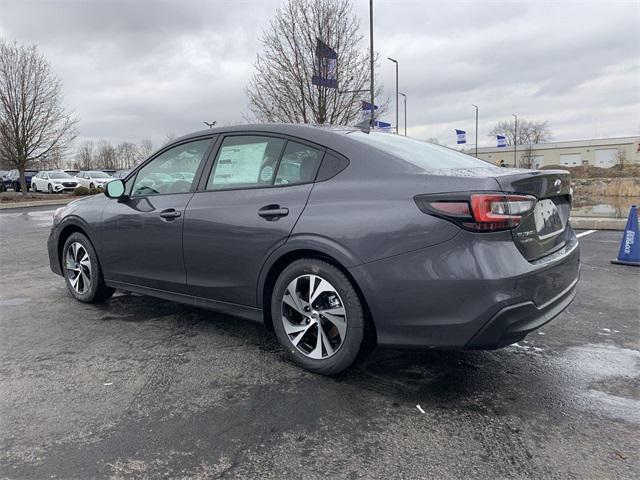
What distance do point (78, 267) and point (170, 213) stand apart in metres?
1.69

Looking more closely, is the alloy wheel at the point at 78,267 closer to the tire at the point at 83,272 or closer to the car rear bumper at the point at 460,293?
the tire at the point at 83,272

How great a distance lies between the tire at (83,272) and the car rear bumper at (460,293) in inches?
118

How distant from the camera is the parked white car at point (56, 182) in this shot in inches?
1249

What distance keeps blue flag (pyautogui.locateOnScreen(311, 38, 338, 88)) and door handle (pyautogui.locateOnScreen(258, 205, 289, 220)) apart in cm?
1272

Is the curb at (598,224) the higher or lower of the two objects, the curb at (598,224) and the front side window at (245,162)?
the lower

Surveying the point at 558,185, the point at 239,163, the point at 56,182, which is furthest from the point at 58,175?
the point at 558,185

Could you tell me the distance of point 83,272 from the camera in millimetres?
4941

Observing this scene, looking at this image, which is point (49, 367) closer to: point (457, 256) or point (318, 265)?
point (318, 265)

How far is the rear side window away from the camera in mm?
3322

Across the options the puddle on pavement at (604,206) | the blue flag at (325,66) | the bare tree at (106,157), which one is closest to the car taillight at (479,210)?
the puddle on pavement at (604,206)

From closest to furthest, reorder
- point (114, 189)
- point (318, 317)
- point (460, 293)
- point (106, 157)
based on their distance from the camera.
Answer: point (460, 293) < point (318, 317) < point (114, 189) < point (106, 157)

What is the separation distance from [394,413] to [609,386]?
4.74 ft

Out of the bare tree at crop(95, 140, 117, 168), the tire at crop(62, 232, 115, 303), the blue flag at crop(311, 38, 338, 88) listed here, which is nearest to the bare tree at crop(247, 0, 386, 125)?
the blue flag at crop(311, 38, 338, 88)

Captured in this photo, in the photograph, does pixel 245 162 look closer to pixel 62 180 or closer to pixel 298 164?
pixel 298 164
